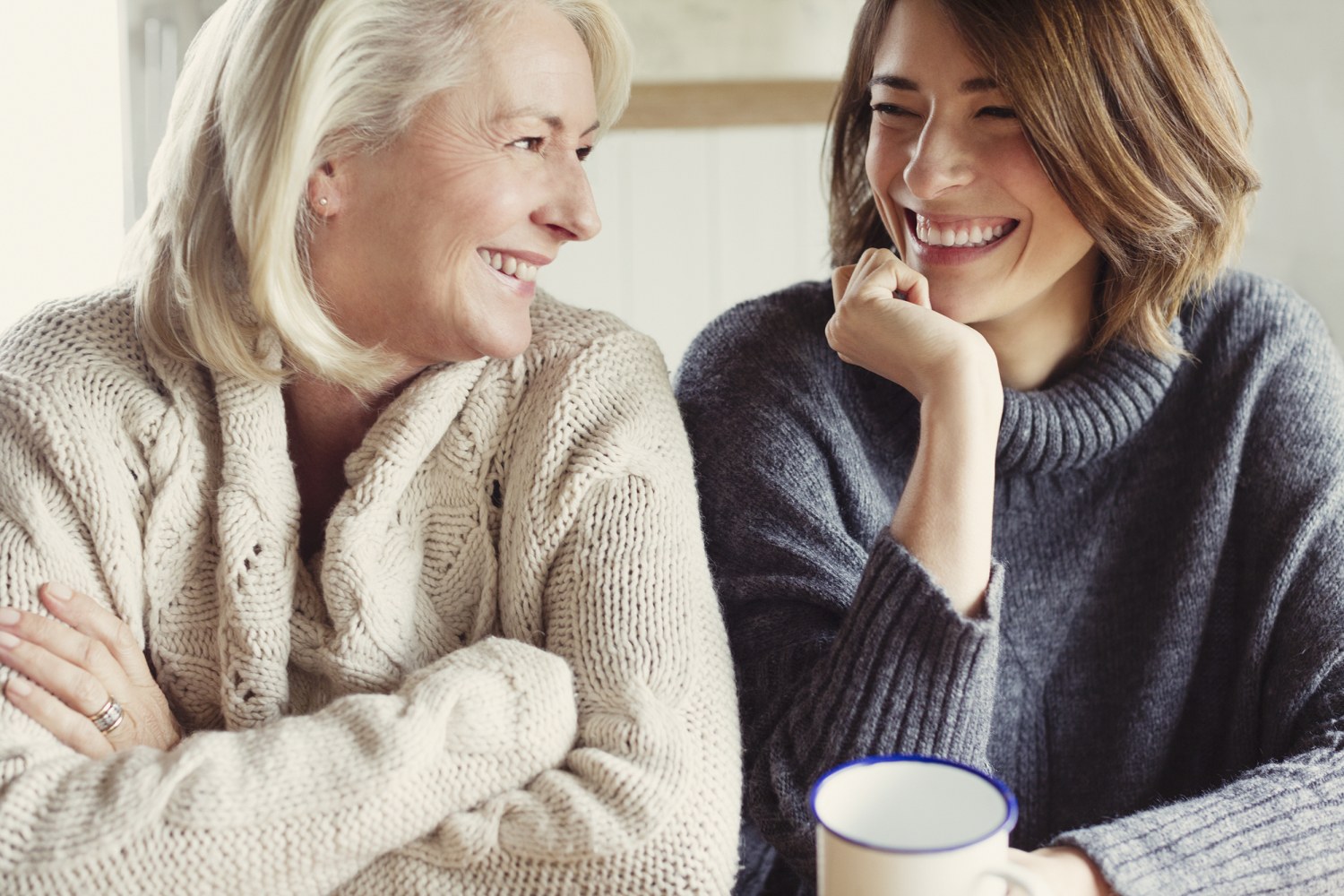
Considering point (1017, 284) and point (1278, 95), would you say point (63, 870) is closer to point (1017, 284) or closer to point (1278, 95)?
point (1017, 284)

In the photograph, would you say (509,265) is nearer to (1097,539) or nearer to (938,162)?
(938,162)

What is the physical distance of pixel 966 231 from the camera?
1.40 meters

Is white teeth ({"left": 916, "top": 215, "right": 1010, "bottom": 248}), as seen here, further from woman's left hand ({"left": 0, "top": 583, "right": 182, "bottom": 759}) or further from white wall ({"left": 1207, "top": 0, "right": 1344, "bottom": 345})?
white wall ({"left": 1207, "top": 0, "right": 1344, "bottom": 345})

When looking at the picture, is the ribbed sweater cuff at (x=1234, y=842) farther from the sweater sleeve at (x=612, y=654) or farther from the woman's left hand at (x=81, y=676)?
the woman's left hand at (x=81, y=676)

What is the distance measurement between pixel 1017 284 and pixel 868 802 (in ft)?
2.37

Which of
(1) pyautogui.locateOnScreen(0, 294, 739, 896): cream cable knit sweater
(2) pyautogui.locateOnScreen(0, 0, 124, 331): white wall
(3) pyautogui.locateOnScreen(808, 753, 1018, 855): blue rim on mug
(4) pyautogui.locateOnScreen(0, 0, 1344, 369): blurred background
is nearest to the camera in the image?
(3) pyautogui.locateOnScreen(808, 753, 1018, 855): blue rim on mug

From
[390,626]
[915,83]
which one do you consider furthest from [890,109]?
[390,626]

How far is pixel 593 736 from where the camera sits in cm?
111

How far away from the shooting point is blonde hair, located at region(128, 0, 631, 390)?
1208 millimetres

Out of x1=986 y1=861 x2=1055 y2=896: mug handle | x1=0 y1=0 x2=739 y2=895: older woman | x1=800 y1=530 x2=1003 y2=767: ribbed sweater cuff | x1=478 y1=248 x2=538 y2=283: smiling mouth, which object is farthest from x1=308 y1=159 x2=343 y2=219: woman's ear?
x1=986 y1=861 x2=1055 y2=896: mug handle

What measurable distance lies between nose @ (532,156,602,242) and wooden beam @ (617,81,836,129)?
43.7 inches

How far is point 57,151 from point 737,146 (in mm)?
1157

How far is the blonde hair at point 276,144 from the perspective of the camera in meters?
1.21

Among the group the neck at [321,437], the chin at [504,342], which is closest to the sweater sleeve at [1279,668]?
the chin at [504,342]
